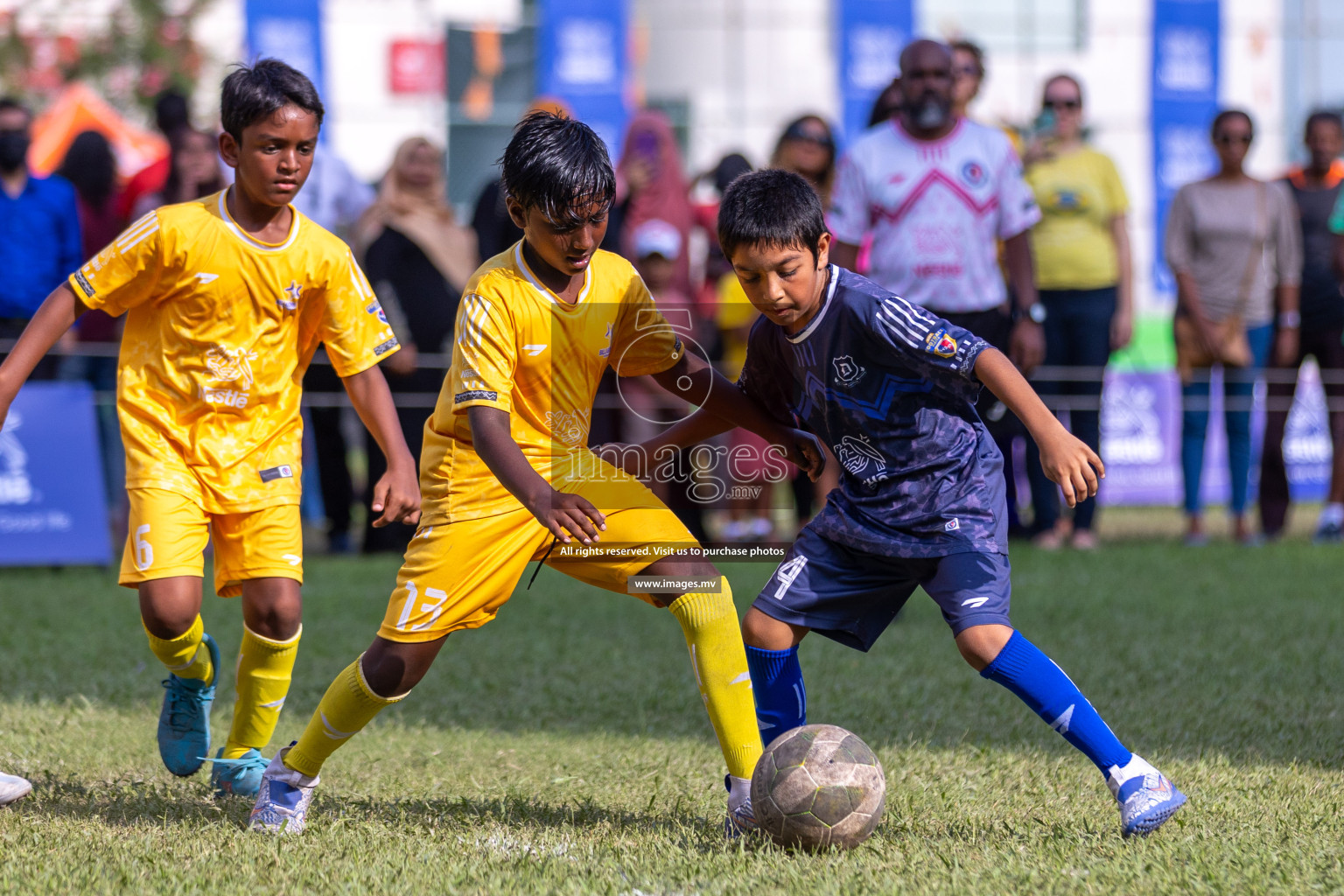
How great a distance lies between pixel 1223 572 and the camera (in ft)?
27.1

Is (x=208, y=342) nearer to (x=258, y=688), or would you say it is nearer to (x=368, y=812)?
(x=258, y=688)

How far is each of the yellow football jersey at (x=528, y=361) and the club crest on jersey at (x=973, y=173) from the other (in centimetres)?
297

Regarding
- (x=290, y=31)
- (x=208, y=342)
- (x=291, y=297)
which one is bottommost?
(x=208, y=342)

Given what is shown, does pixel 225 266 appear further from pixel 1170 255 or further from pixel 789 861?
pixel 1170 255

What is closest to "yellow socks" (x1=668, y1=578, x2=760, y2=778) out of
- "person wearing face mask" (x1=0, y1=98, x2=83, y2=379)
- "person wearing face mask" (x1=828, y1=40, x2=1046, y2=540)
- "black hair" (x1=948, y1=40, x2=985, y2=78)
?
"person wearing face mask" (x1=828, y1=40, x2=1046, y2=540)

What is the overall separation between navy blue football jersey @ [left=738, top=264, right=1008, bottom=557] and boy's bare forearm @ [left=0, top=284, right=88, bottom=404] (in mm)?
1851

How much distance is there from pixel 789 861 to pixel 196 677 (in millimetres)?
1874

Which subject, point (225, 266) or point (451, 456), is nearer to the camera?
point (451, 456)

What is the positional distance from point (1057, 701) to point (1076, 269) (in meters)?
5.81

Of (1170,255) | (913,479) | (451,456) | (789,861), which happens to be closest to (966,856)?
(789,861)

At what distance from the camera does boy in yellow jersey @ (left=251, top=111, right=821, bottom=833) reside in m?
3.64

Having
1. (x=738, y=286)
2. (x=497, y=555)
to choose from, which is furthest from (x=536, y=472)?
(x=738, y=286)

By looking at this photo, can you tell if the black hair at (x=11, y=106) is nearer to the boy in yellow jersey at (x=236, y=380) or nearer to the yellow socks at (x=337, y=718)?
the boy in yellow jersey at (x=236, y=380)

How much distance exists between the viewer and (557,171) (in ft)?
11.7
